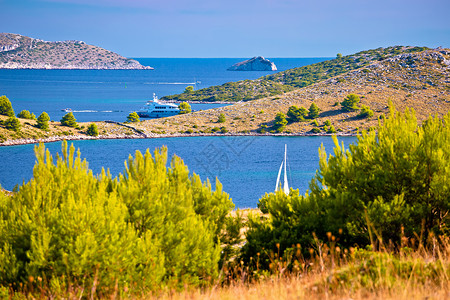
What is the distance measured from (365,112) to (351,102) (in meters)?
6.17

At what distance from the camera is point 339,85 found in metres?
166

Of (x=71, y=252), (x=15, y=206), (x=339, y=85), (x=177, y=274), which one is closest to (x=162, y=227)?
(x=177, y=274)

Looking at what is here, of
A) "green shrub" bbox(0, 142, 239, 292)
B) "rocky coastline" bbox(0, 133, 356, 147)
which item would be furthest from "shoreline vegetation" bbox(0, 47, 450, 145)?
"green shrub" bbox(0, 142, 239, 292)

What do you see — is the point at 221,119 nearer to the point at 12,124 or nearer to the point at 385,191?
the point at 12,124

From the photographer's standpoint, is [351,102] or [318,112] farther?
[318,112]

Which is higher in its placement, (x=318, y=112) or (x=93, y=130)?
(x=318, y=112)

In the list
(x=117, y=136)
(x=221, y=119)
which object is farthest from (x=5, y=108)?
(x=221, y=119)

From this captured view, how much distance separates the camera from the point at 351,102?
145250 mm

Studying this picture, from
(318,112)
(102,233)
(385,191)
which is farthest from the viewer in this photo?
(318,112)

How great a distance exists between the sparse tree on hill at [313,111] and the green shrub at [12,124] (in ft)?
282

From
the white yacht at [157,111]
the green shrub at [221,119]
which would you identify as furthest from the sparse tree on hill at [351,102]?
the white yacht at [157,111]

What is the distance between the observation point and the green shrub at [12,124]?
123 metres

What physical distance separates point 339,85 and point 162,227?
15640 cm

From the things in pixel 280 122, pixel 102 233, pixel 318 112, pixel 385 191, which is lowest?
pixel 102 233
